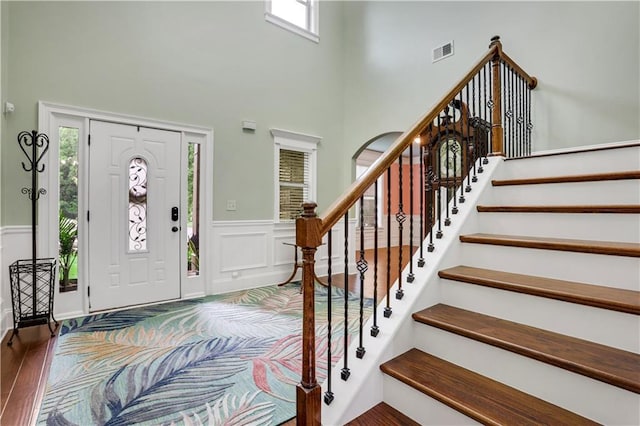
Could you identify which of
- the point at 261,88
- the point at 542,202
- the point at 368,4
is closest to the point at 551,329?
the point at 542,202

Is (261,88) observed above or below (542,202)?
above

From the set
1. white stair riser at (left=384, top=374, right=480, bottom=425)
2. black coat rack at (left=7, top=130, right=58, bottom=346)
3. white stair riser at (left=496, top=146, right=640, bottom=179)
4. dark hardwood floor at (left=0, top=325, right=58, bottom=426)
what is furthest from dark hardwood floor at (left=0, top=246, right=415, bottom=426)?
white stair riser at (left=496, top=146, right=640, bottom=179)

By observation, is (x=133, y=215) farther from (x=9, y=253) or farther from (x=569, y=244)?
(x=569, y=244)

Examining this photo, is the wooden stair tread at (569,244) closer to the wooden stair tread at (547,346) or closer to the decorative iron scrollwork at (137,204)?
the wooden stair tread at (547,346)

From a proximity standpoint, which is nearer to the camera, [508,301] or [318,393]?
[318,393]

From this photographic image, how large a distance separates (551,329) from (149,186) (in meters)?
3.74

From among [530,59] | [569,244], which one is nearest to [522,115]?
[530,59]

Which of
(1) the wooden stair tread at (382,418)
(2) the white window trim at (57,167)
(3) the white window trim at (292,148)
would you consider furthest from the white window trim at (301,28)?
(1) the wooden stair tread at (382,418)

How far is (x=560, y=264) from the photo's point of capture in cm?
156

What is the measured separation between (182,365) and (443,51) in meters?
4.45

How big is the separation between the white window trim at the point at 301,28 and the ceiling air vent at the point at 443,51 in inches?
74.2

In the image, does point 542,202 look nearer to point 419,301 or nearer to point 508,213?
point 508,213

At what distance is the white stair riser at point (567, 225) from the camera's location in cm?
158

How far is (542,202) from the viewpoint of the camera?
2037 millimetres
